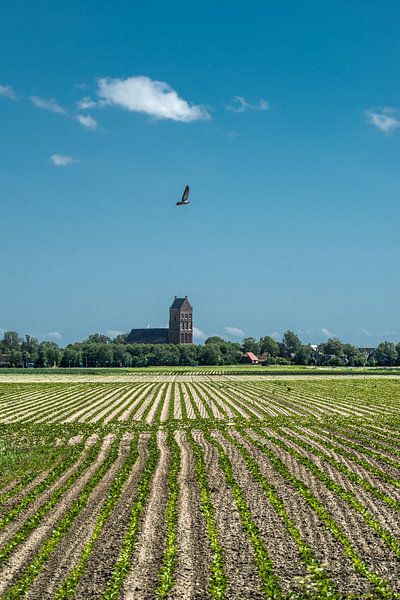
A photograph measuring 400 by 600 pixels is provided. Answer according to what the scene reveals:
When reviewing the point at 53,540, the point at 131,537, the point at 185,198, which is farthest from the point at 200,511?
the point at 185,198

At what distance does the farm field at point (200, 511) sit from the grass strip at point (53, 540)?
1.6 inches

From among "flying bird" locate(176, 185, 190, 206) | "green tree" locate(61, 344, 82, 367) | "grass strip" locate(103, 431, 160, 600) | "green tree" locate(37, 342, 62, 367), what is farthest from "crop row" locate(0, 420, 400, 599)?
"green tree" locate(37, 342, 62, 367)

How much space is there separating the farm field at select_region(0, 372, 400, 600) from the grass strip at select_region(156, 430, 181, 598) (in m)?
0.04

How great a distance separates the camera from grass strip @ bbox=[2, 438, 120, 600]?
1272 cm

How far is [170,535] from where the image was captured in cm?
1571

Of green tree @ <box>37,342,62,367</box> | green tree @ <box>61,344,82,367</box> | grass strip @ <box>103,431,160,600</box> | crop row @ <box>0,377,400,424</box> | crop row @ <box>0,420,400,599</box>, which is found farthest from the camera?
green tree @ <box>37,342,62,367</box>

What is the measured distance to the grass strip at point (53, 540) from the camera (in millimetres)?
12724

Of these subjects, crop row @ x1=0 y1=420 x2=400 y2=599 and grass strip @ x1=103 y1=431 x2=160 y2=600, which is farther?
crop row @ x1=0 y1=420 x2=400 y2=599

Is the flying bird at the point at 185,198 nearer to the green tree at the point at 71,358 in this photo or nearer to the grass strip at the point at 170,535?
the grass strip at the point at 170,535

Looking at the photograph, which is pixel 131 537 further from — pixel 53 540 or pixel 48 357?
pixel 48 357

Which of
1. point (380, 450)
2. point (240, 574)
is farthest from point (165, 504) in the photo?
point (380, 450)

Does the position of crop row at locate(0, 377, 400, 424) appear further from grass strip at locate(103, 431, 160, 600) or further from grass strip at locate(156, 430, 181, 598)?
grass strip at locate(103, 431, 160, 600)

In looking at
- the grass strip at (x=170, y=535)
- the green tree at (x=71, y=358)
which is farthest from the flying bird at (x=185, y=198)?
the green tree at (x=71, y=358)

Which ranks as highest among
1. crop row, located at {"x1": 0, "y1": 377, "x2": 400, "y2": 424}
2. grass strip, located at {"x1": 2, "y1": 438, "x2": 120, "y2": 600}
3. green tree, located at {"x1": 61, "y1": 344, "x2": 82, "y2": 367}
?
green tree, located at {"x1": 61, "y1": 344, "x2": 82, "y2": 367}
